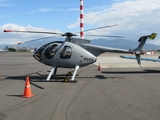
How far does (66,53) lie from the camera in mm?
13641

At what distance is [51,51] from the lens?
13.7m

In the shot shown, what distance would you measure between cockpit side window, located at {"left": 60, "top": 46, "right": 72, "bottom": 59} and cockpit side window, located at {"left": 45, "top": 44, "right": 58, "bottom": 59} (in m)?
0.57

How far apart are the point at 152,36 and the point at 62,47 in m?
6.42

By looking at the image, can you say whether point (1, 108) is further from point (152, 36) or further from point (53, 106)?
point (152, 36)

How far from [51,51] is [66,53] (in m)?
1.05

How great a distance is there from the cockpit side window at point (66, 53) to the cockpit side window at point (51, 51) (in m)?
0.57

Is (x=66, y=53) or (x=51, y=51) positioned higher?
(x=51, y=51)

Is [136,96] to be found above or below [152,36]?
below

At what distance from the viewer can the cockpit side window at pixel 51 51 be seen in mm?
13688

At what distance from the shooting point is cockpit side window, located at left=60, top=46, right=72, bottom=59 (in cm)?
1360

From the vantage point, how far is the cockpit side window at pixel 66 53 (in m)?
13.6

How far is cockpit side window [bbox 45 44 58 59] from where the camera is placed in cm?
1369

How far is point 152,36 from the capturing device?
559 inches

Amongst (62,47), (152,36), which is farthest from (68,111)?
(152,36)
